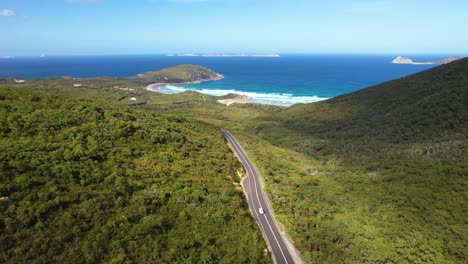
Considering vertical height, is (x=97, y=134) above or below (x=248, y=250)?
above

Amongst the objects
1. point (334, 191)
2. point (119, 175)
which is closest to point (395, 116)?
point (334, 191)

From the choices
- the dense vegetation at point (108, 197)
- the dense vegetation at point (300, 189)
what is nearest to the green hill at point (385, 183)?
the dense vegetation at point (300, 189)

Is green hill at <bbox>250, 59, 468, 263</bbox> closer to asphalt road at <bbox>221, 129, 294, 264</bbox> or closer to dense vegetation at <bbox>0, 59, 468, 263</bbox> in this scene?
dense vegetation at <bbox>0, 59, 468, 263</bbox>

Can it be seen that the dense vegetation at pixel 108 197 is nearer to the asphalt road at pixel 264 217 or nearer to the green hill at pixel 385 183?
the asphalt road at pixel 264 217

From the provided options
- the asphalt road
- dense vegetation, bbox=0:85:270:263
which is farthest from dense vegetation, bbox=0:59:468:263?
the asphalt road

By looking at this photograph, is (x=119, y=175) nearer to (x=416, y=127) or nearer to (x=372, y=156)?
(x=372, y=156)

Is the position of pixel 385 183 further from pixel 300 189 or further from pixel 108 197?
pixel 108 197

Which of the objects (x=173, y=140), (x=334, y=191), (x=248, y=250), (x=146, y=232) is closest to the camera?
(x=146, y=232)
